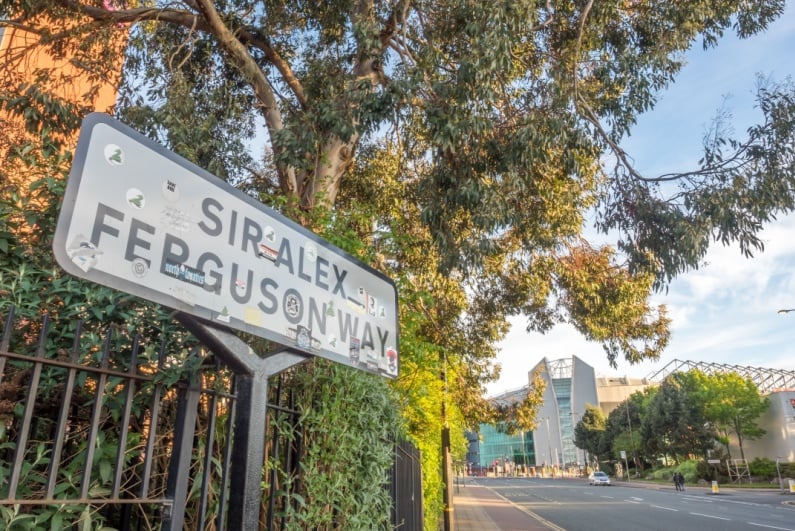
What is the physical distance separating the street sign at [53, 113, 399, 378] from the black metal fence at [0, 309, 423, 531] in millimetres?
195

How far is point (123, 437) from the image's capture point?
1.66m

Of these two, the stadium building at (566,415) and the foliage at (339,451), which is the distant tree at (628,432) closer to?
the stadium building at (566,415)

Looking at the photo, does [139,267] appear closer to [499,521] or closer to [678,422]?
[499,521]

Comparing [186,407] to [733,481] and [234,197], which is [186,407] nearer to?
[234,197]

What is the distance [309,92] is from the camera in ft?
25.2

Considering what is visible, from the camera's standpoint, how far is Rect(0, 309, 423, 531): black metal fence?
1515mm

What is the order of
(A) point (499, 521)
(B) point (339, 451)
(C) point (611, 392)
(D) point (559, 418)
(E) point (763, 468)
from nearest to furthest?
(B) point (339, 451) < (A) point (499, 521) < (E) point (763, 468) < (C) point (611, 392) < (D) point (559, 418)

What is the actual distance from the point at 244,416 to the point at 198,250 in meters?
0.52

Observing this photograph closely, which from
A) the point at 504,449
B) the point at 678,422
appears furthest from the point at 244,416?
the point at 504,449

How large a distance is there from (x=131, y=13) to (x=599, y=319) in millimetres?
9973

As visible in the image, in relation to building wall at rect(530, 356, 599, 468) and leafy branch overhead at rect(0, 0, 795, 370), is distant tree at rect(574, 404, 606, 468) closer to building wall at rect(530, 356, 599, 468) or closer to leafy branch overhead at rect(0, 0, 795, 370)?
building wall at rect(530, 356, 599, 468)

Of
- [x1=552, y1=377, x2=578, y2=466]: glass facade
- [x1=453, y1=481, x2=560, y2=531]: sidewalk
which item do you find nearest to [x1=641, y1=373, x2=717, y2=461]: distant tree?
[x1=453, y1=481, x2=560, y2=531]: sidewalk

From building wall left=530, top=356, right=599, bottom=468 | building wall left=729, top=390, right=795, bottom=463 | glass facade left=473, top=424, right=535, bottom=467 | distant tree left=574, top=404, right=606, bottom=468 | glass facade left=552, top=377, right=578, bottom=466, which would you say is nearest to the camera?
building wall left=729, top=390, right=795, bottom=463

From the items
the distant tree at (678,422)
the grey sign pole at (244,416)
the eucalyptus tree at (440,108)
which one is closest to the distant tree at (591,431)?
the distant tree at (678,422)
